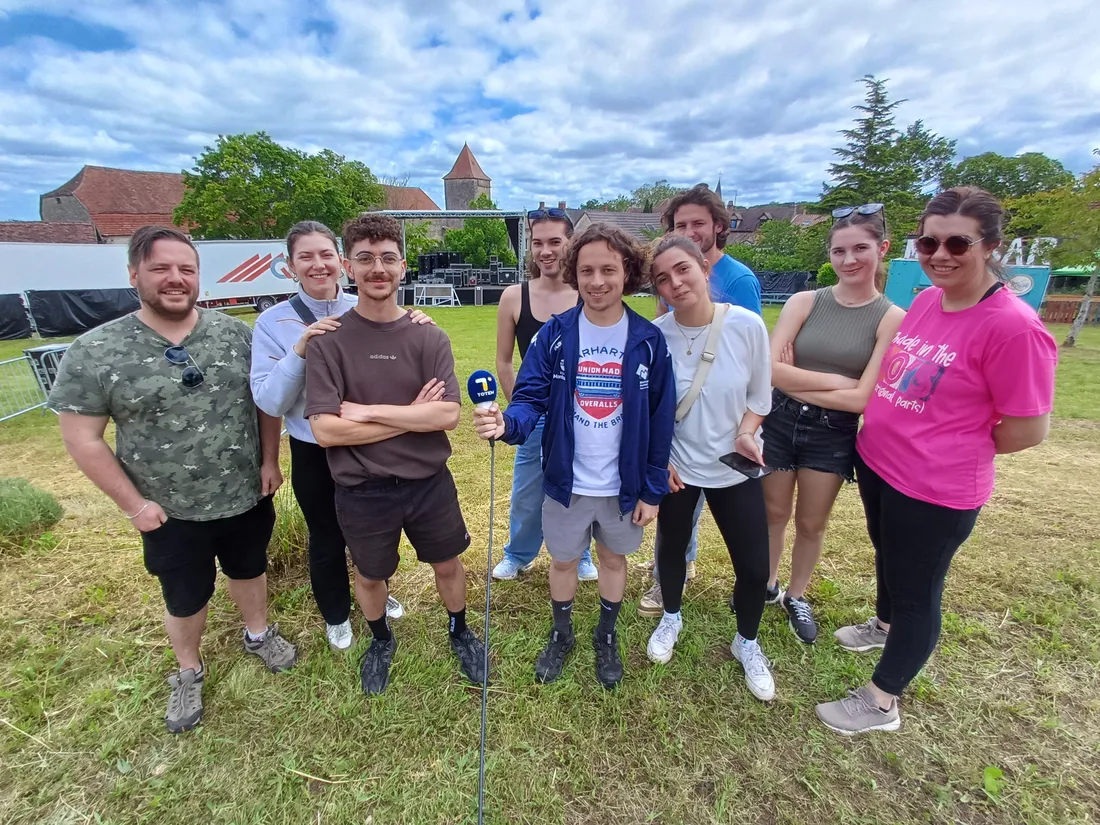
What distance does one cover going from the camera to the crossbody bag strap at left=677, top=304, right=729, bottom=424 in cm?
191

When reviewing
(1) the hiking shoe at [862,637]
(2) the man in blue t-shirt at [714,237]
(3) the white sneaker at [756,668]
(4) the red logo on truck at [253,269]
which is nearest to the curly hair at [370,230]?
(2) the man in blue t-shirt at [714,237]

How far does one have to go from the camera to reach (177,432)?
183cm

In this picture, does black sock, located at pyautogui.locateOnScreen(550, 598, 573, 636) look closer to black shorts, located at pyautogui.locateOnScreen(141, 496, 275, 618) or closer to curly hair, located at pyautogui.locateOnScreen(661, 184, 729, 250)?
black shorts, located at pyautogui.locateOnScreen(141, 496, 275, 618)

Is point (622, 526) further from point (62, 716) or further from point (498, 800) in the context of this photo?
point (62, 716)

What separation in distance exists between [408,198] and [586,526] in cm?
6764

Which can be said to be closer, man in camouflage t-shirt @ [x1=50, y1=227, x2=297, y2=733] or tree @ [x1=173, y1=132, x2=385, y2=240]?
man in camouflage t-shirt @ [x1=50, y1=227, x2=297, y2=733]

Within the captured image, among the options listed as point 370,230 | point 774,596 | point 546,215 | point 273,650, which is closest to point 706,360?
point 546,215

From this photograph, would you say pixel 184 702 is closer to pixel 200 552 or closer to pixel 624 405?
pixel 200 552

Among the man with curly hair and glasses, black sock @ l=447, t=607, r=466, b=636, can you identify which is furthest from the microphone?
black sock @ l=447, t=607, r=466, b=636

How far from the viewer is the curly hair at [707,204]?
2197 mm

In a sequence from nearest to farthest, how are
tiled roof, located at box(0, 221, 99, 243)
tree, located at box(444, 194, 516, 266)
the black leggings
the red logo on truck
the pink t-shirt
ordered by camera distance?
1. the pink t-shirt
2. the black leggings
3. the red logo on truck
4. tiled roof, located at box(0, 221, 99, 243)
5. tree, located at box(444, 194, 516, 266)

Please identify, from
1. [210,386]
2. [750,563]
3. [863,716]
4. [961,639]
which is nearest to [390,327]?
[210,386]

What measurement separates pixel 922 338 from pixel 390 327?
1.98m

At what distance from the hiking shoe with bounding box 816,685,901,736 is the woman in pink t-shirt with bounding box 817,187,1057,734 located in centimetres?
11
